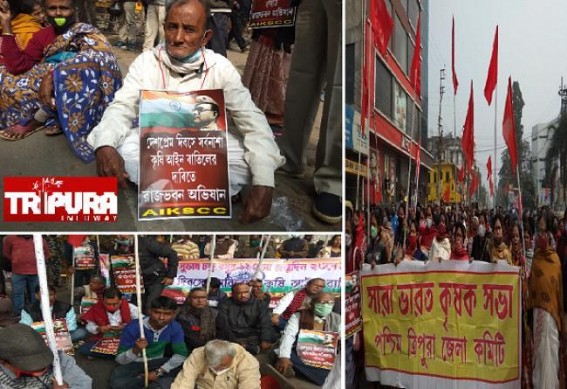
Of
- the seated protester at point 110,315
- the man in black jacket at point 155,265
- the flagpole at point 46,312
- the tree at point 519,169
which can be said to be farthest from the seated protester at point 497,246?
the flagpole at point 46,312

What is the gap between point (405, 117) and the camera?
13.9 feet

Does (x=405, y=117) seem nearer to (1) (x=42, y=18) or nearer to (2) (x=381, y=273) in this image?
(2) (x=381, y=273)

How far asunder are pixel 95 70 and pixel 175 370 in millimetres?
1696

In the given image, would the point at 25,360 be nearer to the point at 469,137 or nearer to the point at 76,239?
the point at 76,239

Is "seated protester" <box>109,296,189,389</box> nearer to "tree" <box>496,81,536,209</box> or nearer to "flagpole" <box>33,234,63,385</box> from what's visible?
"flagpole" <box>33,234,63,385</box>

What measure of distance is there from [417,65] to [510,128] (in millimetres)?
629

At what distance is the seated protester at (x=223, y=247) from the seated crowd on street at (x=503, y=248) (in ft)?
2.01

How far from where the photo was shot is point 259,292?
4.12m

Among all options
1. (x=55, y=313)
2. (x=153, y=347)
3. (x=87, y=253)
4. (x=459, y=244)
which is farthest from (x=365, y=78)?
(x=55, y=313)

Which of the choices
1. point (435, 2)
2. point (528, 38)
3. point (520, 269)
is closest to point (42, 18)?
point (435, 2)

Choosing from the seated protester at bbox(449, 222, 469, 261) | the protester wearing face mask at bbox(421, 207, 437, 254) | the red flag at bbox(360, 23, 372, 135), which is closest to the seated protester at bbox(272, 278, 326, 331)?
the protester wearing face mask at bbox(421, 207, 437, 254)

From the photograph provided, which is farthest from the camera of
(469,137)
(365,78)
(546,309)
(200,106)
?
(469,137)

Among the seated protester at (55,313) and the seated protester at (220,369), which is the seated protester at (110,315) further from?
the seated protester at (220,369)

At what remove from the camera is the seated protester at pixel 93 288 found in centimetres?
416
